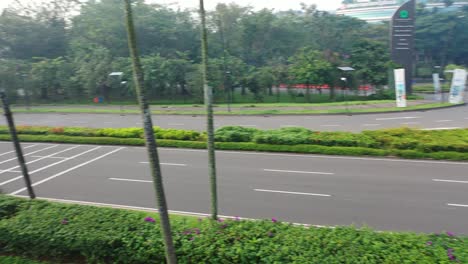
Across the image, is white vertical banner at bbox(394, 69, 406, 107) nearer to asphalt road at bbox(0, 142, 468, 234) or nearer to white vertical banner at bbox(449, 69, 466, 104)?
white vertical banner at bbox(449, 69, 466, 104)

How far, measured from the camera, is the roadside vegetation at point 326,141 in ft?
46.9

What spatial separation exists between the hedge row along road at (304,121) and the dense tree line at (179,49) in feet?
26.0

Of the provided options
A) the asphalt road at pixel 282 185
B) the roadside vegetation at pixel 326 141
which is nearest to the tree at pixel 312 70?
the roadside vegetation at pixel 326 141

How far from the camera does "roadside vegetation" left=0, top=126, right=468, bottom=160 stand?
1429cm

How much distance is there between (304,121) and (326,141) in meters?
8.07

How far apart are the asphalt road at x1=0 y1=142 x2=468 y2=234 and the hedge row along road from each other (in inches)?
273

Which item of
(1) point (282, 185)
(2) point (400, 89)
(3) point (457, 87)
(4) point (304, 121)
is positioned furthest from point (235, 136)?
(3) point (457, 87)

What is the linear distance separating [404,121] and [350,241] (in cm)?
1834

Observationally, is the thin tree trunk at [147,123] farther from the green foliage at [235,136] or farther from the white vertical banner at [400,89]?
the white vertical banner at [400,89]

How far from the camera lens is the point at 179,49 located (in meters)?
43.9

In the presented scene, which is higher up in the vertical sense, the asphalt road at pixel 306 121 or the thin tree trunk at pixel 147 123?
the thin tree trunk at pixel 147 123

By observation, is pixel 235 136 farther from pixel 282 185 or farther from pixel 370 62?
pixel 370 62

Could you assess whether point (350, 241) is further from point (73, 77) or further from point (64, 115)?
point (73, 77)

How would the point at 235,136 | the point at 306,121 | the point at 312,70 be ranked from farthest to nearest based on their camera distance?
the point at 312,70, the point at 306,121, the point at 235,136
